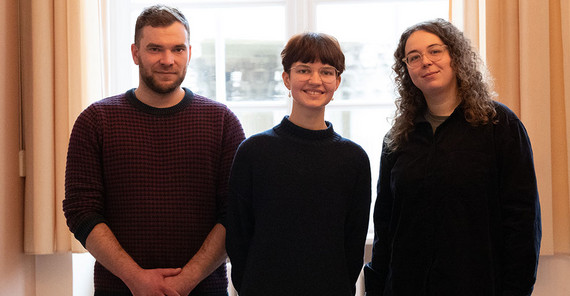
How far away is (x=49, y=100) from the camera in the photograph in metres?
2.58

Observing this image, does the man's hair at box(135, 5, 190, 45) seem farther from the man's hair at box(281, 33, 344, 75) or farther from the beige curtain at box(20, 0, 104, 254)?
the beige curtain at box(20, 0, 104, 254)

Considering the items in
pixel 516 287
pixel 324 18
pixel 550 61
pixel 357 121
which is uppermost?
pixel 324 18

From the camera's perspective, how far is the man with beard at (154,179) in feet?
5.81

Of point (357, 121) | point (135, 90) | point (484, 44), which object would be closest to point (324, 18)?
point (357, 121)

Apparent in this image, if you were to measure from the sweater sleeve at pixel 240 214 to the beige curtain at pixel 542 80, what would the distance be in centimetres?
128

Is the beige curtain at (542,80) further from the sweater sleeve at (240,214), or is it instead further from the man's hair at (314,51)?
the sweater sleeve at (240,214)

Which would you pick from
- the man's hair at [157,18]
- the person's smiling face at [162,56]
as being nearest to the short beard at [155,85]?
the person's smiling face at [162,56]

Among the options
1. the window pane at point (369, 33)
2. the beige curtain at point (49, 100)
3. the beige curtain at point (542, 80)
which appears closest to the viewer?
the beige curtain at point (542, 80)

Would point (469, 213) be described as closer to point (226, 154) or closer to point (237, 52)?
point (226, 154)

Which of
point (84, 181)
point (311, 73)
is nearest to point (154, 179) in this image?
point (84, 181)

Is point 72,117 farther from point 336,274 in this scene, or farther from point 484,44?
point 484,44

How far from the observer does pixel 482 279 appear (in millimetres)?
1706

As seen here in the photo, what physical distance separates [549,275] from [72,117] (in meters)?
A: 2.21

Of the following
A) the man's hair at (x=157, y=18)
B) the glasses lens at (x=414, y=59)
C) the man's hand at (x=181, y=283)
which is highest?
the man's hair at (x=157, y=18)
